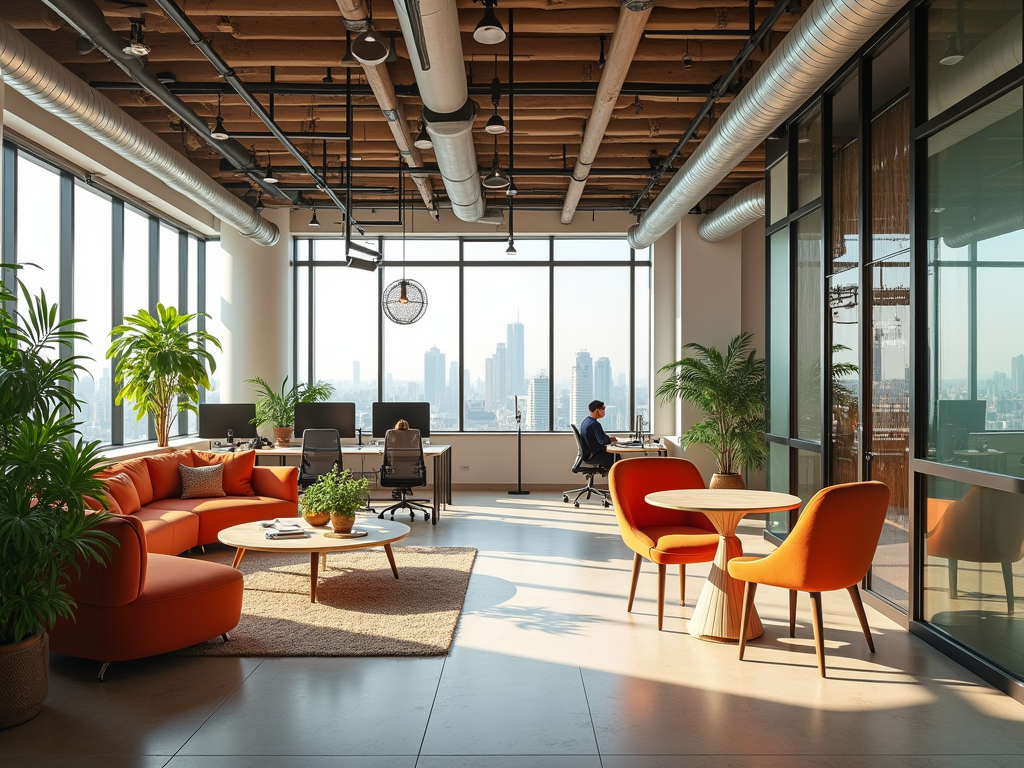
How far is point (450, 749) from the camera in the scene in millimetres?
3115

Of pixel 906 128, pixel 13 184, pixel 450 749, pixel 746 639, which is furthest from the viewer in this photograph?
pixel 13 184

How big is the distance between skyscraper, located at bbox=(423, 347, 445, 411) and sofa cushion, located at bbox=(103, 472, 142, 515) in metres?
5.47

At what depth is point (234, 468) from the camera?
24.5ft

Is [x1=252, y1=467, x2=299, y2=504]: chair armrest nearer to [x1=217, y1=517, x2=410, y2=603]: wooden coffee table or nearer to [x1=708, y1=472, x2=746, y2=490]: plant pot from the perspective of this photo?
[x1=217, y1=517, x2=410, y2=603]: wooden coffee table

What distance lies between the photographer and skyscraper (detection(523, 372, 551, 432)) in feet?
37.9

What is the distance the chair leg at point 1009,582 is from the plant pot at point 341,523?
3.83 meters

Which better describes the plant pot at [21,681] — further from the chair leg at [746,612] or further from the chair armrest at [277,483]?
the chair armrest at [277,483]

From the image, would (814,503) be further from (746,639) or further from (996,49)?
(996,49)

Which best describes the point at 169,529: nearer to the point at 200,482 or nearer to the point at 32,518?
the point at 200,482

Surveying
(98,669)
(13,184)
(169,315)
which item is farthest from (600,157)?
(98,669)

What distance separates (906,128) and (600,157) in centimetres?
451

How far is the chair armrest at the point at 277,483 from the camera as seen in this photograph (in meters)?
7.47

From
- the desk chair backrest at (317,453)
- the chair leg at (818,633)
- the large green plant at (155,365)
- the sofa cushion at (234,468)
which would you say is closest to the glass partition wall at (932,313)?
the chair leg at (818,633)

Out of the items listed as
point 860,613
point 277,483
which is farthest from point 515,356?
point 860,613
